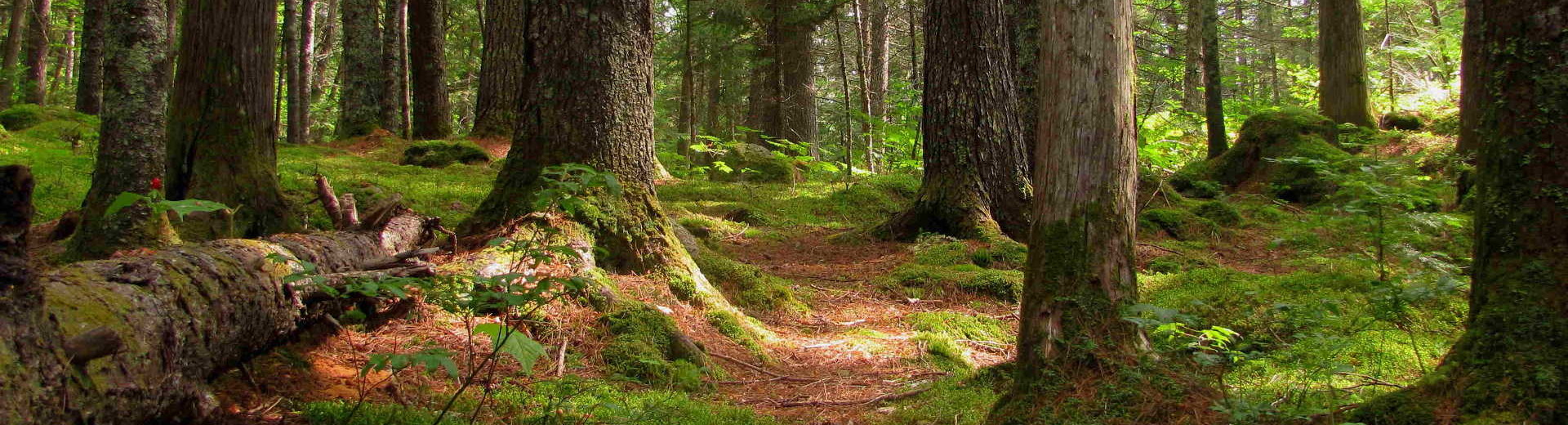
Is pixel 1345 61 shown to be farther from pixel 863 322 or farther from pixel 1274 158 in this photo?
pixel 863 322

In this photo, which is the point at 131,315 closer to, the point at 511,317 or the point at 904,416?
the point at 511,317

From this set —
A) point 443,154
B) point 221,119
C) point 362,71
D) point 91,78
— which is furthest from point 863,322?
point 91,78

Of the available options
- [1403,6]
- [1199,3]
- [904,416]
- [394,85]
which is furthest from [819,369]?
[1403,6]

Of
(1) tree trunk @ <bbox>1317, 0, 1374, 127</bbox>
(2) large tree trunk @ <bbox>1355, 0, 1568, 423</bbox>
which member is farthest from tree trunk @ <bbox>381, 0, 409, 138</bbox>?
(1) tree trunk @ <bbox>1317, 0, 1374, 127</bbox>

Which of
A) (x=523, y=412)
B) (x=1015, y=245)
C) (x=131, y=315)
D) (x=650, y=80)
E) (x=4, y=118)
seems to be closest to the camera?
(x=131, y=315)

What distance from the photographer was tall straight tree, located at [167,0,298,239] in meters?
5.73

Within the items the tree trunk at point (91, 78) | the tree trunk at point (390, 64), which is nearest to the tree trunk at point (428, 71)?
the tree trunk at point (390, 64)

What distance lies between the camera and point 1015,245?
779 cm

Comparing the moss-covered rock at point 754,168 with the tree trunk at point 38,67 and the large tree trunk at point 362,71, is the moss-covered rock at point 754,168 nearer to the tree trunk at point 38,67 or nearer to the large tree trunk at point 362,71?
the large tree trunk at point 362,71

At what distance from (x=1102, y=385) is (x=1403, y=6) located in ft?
86.5

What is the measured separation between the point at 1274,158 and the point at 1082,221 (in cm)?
1074

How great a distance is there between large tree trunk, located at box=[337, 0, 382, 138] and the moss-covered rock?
17.7 ft

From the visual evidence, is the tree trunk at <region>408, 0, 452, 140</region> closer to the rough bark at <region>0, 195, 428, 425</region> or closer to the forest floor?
the forest floor

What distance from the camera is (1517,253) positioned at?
2.66 metres
